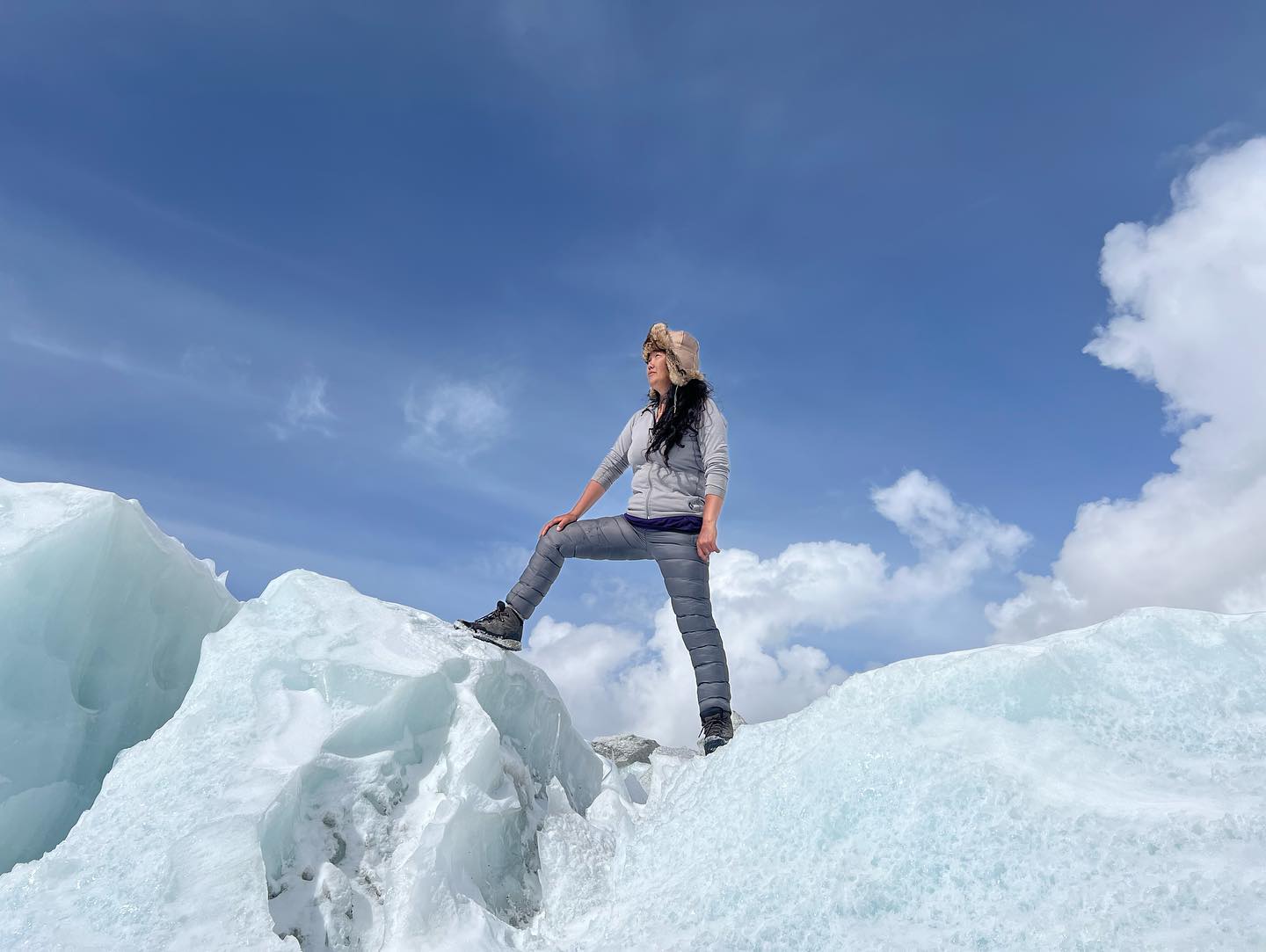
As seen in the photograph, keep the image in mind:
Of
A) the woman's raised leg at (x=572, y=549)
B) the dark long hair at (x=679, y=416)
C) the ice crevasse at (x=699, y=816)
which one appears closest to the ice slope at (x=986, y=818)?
the ice crevasse at (x=699, y=816)

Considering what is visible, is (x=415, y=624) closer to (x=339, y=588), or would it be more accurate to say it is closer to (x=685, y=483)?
(x=339, y=588)

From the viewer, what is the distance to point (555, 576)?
5750 millimetres

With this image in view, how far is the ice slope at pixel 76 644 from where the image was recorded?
4461mm

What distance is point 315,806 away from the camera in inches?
151

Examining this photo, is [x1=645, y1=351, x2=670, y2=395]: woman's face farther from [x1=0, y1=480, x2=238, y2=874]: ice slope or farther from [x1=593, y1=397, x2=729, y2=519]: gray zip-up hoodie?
[x1=0, y1=480, x2=238, y2=874]: ice slope

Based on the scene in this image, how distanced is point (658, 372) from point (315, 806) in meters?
3.62

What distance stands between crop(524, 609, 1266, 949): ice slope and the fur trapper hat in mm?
2643

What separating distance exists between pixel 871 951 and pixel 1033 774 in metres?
0.96

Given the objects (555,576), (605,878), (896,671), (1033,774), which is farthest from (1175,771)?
(555,576)

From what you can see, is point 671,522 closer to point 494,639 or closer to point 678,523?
point 678,523

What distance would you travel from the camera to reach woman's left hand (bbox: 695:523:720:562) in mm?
5422

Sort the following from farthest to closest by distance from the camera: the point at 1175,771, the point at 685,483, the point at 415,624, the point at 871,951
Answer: the point at 685,483 → the point at 415,624 → the point at 1175,771 → the point at 871,951

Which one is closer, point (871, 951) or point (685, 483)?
point (871, 951)

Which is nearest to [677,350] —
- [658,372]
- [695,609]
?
[658,372]
